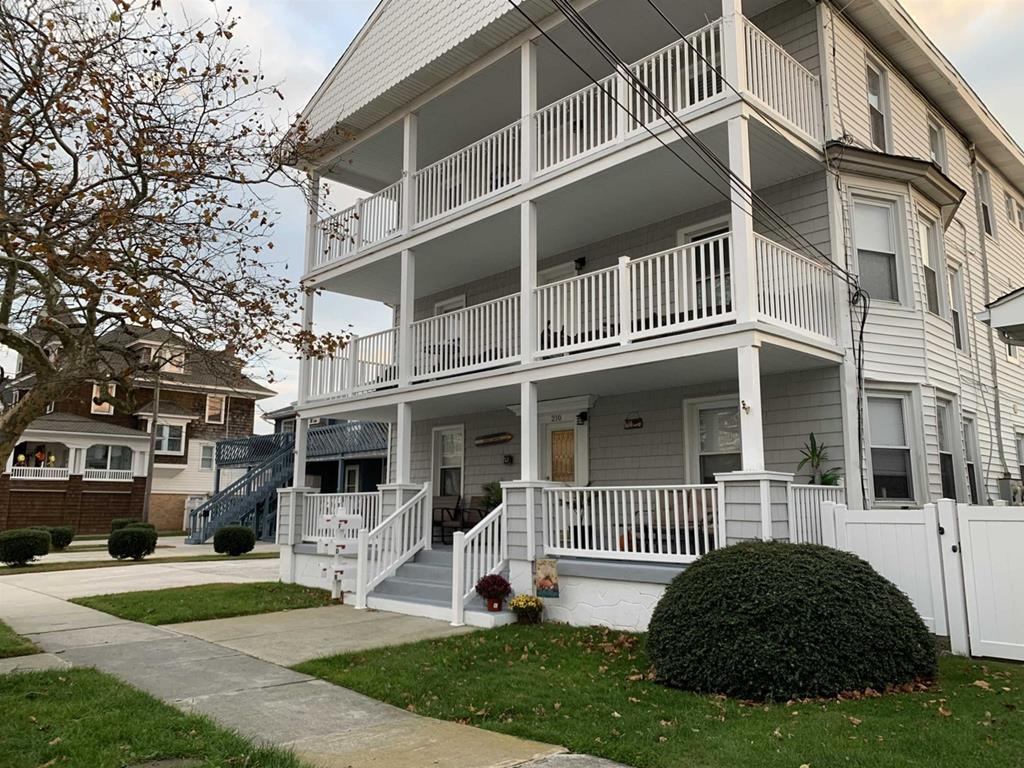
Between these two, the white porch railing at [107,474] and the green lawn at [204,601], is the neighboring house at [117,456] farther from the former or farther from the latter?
the green lawn at [204,601]

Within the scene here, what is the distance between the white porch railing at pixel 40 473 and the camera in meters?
33.8

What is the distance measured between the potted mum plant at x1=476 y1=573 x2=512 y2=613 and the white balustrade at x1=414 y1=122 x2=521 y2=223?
19.7ft

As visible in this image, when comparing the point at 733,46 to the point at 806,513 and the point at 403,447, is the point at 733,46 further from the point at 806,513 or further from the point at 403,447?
the point at 403,447

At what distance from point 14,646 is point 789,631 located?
774 cm

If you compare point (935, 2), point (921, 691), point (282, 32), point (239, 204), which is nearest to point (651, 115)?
point (282, 32)

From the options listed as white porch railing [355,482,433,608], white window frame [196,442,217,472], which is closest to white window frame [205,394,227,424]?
white window frame [196,442,217,472]

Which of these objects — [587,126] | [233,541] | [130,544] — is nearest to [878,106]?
[587,126]

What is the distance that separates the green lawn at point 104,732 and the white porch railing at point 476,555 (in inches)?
170

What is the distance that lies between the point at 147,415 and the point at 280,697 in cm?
3349

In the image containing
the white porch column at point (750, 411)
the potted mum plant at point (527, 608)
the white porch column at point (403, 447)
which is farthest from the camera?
the white porch column at point (403, 447)

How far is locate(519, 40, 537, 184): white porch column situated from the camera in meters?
11.4

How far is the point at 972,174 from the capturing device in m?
15.1

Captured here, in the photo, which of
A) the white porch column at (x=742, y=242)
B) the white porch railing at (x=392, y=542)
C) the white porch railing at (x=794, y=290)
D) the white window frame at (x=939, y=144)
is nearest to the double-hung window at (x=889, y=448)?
the white porch railing at (x=794, y=290)

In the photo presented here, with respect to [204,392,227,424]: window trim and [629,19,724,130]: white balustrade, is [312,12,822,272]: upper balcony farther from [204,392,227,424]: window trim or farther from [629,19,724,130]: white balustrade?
[204,392,227,424]: window trim
